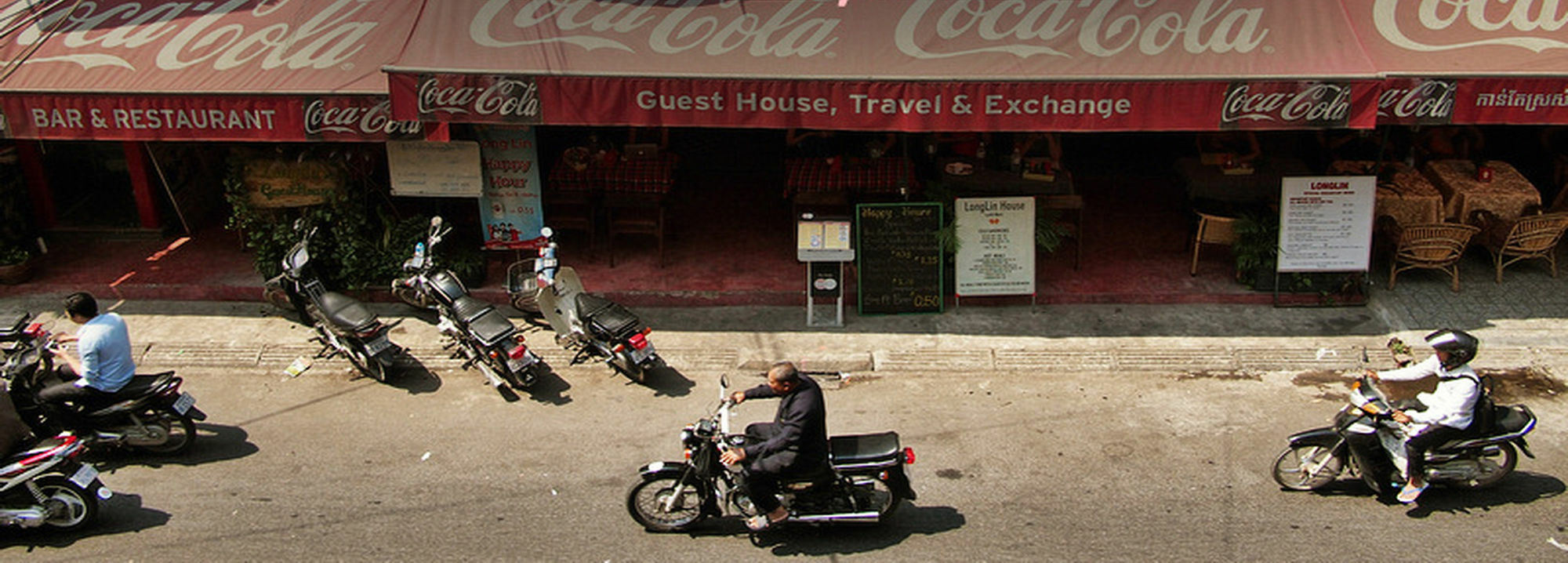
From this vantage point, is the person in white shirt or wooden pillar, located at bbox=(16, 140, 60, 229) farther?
wooden pillar, located at bbox=(16, 140, 60, 229)

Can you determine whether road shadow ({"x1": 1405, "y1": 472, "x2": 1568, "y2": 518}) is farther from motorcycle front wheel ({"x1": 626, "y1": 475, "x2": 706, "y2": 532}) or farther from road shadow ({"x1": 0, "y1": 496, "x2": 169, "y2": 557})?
road shadow ({"x1": 0, "y1": 496, "x2": 169, "y2": 557})

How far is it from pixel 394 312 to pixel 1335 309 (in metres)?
9.49

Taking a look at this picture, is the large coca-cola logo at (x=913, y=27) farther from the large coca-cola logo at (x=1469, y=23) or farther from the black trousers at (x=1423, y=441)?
the black trousers at (x=1423, y=441)

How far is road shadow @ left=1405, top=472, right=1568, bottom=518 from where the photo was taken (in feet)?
24.6

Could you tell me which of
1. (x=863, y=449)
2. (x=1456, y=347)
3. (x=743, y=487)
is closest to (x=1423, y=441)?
(x=1456, y=347)

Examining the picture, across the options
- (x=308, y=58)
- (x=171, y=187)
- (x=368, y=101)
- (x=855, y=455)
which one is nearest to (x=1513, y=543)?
(x=855, y=455)

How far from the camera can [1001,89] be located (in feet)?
31.9

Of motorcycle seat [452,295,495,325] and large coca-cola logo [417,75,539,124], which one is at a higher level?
large coca-cola logo [417,75,539,124]

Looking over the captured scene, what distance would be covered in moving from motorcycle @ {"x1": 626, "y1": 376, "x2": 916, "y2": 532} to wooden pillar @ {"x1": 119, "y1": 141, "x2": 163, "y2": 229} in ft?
28.6

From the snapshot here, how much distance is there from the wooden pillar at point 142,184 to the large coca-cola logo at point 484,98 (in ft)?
16.1

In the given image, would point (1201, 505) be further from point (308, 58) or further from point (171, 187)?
point (171, 187)

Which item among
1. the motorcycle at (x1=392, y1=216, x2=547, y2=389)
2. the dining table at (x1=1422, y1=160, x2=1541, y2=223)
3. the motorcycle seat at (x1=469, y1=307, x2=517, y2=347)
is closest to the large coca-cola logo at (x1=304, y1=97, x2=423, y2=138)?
the motorcycle at (x1=392, y1=216, x2=547, y2=389)

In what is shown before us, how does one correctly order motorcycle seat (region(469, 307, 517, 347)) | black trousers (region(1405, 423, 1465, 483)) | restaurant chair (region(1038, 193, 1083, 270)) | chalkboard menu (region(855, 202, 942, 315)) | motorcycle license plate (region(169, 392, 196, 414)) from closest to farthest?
black trousers (region(1405, 423, 1465, 483)) < motorcycle license plate (region(169, 392, 196, 414)) < motorcycle seat (region(469, 307, 517, 347)) < chalkboard menu (region(855, 202, 942, 315)) < restaurant chair (region(1038, 193, 1083, 270))

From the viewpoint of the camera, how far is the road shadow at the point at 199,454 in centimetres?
823
